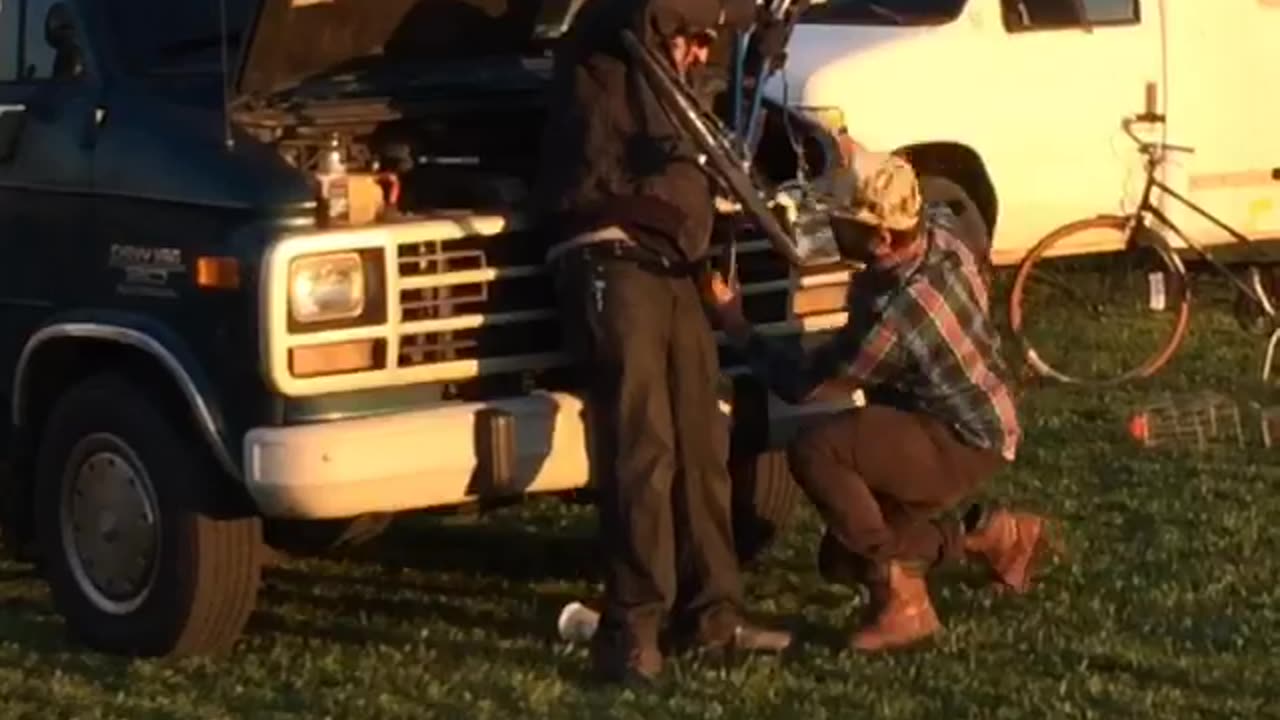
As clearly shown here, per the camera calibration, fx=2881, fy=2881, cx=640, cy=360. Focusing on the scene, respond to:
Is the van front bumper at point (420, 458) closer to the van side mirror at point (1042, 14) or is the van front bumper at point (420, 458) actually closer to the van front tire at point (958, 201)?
the van front tire at point (958, 201)

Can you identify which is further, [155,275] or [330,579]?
[330,579]

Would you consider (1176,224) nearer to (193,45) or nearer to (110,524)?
(193,45)

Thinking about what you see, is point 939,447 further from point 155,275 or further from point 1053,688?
point 155,275

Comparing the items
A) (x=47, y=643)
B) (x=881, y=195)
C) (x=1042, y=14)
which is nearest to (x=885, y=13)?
(x=1042, y=14)

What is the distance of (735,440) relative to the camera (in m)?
8.09

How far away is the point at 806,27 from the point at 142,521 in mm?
5929

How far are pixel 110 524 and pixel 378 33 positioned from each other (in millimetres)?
1634

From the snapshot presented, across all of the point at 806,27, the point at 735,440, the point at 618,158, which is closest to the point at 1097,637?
the point at 735,440

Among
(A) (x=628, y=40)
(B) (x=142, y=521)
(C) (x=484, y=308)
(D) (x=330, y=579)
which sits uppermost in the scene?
(A) (x=628, y=40)

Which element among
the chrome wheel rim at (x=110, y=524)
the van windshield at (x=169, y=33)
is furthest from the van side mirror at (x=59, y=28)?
the chrome wheel rim at (x=110, y=524)

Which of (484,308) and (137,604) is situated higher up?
(484,308)

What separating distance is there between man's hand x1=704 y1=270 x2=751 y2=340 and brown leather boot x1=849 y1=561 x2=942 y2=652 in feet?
2.45

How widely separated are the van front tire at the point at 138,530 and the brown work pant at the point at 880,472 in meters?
1.52

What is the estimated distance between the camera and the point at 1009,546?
320 inches
